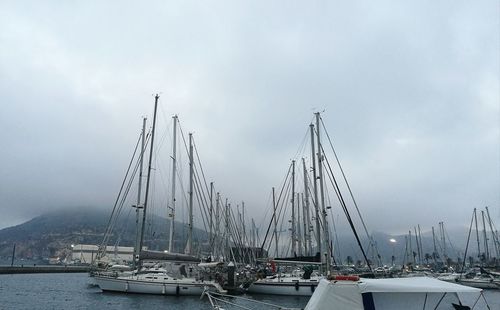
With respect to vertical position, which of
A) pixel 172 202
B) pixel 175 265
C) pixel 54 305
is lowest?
pixel 54 305

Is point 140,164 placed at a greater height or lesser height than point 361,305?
greater

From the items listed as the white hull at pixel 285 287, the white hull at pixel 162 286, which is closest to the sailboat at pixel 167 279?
the white hull at pixel 162 286

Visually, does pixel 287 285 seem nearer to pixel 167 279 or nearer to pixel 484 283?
pixel 167 279

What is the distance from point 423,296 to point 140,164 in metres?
43.9

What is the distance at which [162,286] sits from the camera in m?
39.7

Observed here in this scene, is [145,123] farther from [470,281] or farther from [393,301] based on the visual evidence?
[470,281]

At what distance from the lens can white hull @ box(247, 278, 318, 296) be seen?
3969cm

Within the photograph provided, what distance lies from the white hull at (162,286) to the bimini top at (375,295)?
28817mm

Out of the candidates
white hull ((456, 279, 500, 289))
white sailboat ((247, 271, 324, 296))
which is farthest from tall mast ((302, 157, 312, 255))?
white hull ((456, 279, 500, 289))

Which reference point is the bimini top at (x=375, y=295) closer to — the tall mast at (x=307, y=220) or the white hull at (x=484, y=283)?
the tall mast at (x=307, y=220)

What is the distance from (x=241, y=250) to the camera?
227ft

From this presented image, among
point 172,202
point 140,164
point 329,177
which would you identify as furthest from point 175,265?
point 329,177

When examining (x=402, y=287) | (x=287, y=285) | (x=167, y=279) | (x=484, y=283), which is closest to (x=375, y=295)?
(x=402, y=287)

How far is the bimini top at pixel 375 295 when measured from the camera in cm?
1252
